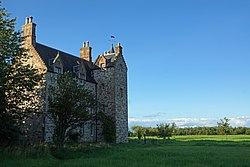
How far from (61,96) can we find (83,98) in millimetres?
1850

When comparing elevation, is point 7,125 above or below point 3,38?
below

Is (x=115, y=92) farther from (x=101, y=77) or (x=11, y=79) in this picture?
(x=11, y=79)

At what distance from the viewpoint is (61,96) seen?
77.8 feet

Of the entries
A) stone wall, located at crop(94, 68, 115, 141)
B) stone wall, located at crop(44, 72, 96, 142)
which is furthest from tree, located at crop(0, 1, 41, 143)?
stone wall, located at crop(94, 68, 115, 141)

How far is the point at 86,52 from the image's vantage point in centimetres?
4403

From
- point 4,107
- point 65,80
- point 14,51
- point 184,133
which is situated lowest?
point 184,133

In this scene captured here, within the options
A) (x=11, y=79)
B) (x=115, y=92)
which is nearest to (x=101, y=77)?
(x=115, y=92)

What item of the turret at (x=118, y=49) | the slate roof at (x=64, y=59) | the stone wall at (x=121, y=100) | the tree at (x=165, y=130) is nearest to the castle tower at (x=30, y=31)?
the slate roof at (x=64, y=59)

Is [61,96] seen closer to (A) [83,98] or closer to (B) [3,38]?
(A) [83,98]

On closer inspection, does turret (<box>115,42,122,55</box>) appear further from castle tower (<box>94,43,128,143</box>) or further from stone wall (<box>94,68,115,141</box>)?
stone wall (<box>94,68,115,141</box>)

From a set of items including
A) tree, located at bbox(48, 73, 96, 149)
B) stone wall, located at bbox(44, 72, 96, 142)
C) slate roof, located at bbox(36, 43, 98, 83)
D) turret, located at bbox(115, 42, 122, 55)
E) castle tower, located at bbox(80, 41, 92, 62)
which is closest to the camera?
tree, located at bbox(48, 73, 96, 149)

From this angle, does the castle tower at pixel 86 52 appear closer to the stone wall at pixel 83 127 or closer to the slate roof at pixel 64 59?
the slate roof at pixel 64 59

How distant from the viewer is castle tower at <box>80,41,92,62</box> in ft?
144

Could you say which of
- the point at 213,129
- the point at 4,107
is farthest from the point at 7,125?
the point at 213,129
